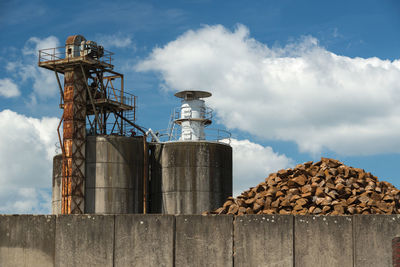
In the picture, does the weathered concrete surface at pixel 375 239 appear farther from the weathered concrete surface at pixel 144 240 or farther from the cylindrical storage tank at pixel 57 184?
the cylindrical storage tank at pixel 57 184

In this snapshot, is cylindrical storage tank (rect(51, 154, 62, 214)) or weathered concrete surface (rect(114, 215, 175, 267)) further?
cylindrical storage tank (rect(51, 154, 62, 214))

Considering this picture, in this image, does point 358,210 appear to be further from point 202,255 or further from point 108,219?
point 108,219

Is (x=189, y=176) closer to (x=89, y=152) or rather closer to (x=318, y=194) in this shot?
(x=89, y=152)

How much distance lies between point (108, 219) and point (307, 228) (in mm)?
4195

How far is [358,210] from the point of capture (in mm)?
15227

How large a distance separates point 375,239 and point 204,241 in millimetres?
3467

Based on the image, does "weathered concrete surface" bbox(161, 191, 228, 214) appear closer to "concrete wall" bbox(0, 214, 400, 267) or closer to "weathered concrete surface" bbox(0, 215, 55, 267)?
"weathered concrete surface" bbox(0, 215, 55, 267)

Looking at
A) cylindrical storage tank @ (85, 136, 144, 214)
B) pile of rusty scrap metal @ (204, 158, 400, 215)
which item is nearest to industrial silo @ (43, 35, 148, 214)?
cylindrical storage tank @ (85, 136, 144, 214)

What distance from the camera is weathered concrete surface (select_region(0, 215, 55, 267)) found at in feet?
41.4

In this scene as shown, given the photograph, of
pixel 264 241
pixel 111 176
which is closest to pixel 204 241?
pixel 264 241

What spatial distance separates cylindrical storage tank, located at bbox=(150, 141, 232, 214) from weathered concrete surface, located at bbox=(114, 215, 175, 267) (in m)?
22.2

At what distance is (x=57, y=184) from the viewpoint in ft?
117

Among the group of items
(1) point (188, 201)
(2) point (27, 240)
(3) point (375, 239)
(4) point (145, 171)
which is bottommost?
(2) point (27, 240)

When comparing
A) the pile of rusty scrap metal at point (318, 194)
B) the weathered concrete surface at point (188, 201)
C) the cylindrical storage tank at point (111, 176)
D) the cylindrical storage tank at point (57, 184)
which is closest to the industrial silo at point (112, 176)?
the cylindrical storage tank at point (111, 176)
